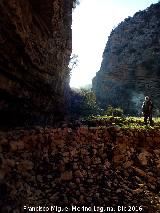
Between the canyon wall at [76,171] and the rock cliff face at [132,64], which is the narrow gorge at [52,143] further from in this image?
the rock cliff face at [132,64]

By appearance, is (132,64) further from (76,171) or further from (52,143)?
(76,171)

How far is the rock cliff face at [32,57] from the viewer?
11812mm

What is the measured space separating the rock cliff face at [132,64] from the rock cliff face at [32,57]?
79.0ft

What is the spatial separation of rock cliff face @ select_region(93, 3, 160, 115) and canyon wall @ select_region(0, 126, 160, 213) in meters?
29.9

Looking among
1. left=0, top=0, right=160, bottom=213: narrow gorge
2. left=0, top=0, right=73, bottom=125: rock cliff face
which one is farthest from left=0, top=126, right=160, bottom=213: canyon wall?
left=0, top=0, right=73, bottom=125: rock cliff face

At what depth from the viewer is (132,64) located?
45.5 m

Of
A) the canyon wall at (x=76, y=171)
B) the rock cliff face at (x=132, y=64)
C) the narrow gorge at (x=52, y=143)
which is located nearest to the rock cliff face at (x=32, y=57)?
the narrow gorge at (x=52, y=143)

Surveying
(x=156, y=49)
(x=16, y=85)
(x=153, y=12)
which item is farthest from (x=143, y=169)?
(x=153, y=12)

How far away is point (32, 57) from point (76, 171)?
18.5 ft

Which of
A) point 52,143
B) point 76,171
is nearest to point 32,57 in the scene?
point 52,143

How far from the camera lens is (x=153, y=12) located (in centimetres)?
4897

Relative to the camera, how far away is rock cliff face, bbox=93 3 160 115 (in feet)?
142

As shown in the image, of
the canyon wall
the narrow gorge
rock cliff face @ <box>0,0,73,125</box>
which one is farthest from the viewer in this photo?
rock cliff face @ <box>0,0,73,125</box>

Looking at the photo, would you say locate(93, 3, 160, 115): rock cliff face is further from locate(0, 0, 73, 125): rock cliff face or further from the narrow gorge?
locate(0, 0, 73, 125): rock cliff face
